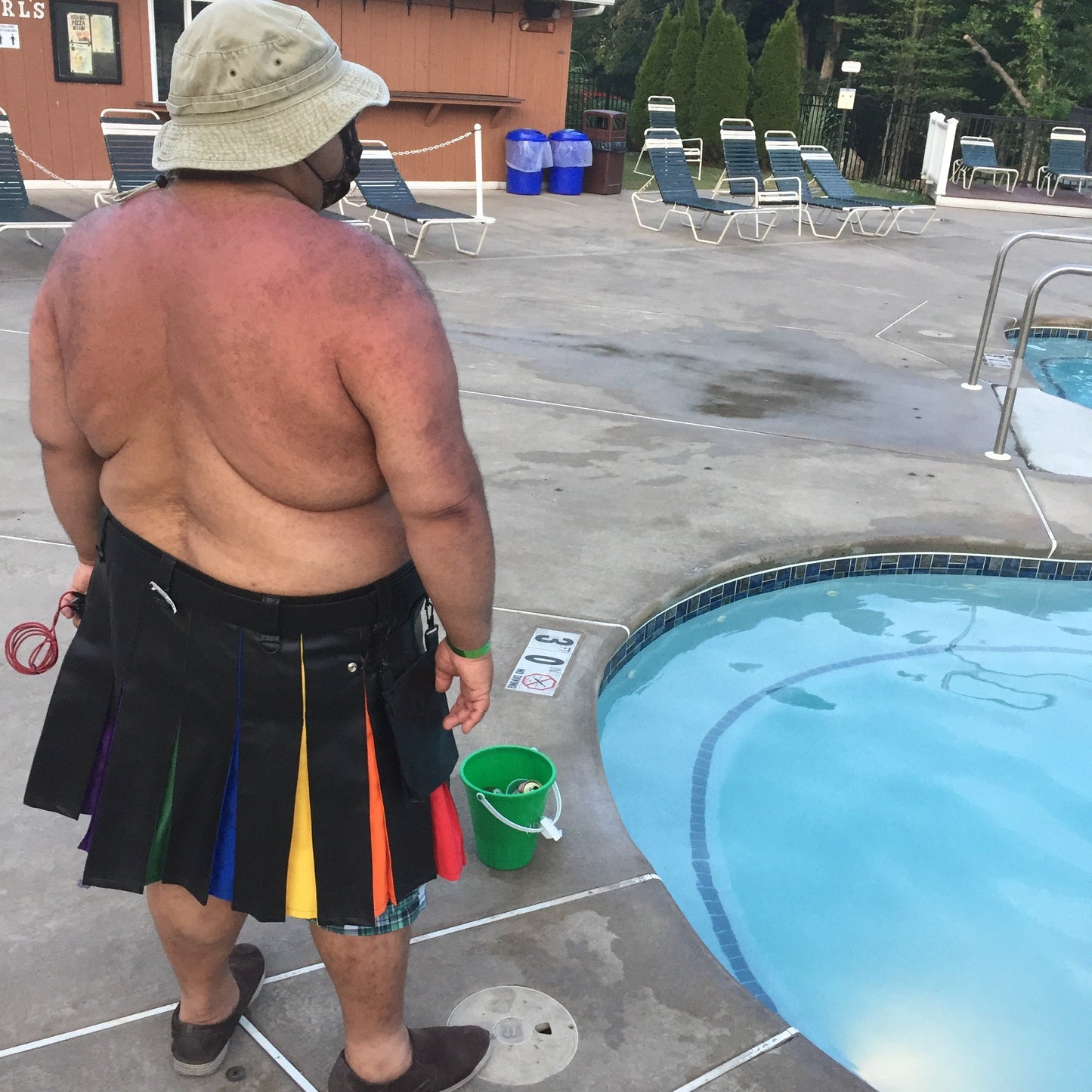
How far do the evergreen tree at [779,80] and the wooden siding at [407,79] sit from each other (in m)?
5.63

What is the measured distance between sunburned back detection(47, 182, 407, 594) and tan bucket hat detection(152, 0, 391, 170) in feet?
0.16

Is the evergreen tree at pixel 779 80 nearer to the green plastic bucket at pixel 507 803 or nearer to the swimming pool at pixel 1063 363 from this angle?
the swimming pool at pixel 1063 363

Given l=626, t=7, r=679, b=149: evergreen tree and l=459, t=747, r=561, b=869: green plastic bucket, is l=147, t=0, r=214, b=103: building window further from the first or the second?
l=459, t=747, r=561, b=869: green plastic bucket

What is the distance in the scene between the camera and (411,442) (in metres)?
1.37

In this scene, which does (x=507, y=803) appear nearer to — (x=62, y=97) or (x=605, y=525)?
(x=605, y=525)

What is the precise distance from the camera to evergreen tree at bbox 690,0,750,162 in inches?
749

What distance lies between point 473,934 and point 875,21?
24102 millimetres

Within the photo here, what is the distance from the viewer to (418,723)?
1580mm

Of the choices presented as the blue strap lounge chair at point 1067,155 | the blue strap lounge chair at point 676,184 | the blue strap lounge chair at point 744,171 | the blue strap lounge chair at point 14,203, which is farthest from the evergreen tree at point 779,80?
the blue strap lounge chair at point 14,203

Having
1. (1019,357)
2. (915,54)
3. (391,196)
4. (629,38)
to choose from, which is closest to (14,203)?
(391,196)

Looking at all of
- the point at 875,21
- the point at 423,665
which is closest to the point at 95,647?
the point at 423,665

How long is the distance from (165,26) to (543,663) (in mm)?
11270

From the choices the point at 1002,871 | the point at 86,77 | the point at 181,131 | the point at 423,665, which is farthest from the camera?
the point at 86,77

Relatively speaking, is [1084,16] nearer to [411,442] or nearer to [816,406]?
[816,406]
